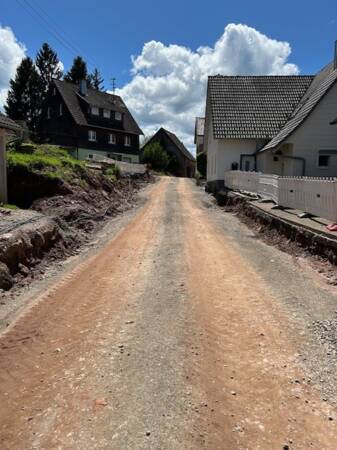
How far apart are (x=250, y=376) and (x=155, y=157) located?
167 ft

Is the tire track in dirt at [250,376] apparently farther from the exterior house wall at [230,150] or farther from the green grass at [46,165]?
the exterior house wall at [230,150]

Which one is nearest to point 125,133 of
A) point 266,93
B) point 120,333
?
point 266,93

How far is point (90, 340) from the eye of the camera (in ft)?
15.6

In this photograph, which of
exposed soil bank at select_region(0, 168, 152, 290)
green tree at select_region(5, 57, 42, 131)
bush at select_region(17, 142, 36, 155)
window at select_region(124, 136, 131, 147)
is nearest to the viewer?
exposed soil bank at select_region(0, 168, 152, 290)

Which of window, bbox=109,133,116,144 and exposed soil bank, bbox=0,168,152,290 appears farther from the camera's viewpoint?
window, bbox=109,133,116,144

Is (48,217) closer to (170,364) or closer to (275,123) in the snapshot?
(170,364)

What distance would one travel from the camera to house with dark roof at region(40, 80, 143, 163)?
41.8 m

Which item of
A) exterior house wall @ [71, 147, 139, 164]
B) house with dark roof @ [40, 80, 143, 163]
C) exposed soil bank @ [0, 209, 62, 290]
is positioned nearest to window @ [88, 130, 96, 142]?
house with dark roof @ [40, 80, 143, 163]

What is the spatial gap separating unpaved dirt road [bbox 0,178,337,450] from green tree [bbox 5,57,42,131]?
50239mm

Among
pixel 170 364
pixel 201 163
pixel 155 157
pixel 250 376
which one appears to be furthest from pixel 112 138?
pixel 250 376

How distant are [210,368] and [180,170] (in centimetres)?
5741

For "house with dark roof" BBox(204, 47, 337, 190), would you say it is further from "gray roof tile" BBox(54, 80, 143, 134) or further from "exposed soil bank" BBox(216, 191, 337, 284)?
"gray roof tile" BBox(54, 80, 143, 134)

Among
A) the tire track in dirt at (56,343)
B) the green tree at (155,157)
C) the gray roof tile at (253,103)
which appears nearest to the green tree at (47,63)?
the green tree at (155,157)

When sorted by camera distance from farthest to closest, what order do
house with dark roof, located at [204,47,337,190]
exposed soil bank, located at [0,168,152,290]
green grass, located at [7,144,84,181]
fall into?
house with dark roof, located at [204,47,337,190], green grass, located at [7,144,84,181], exposed soil bank, located at [0,168,152,290]
